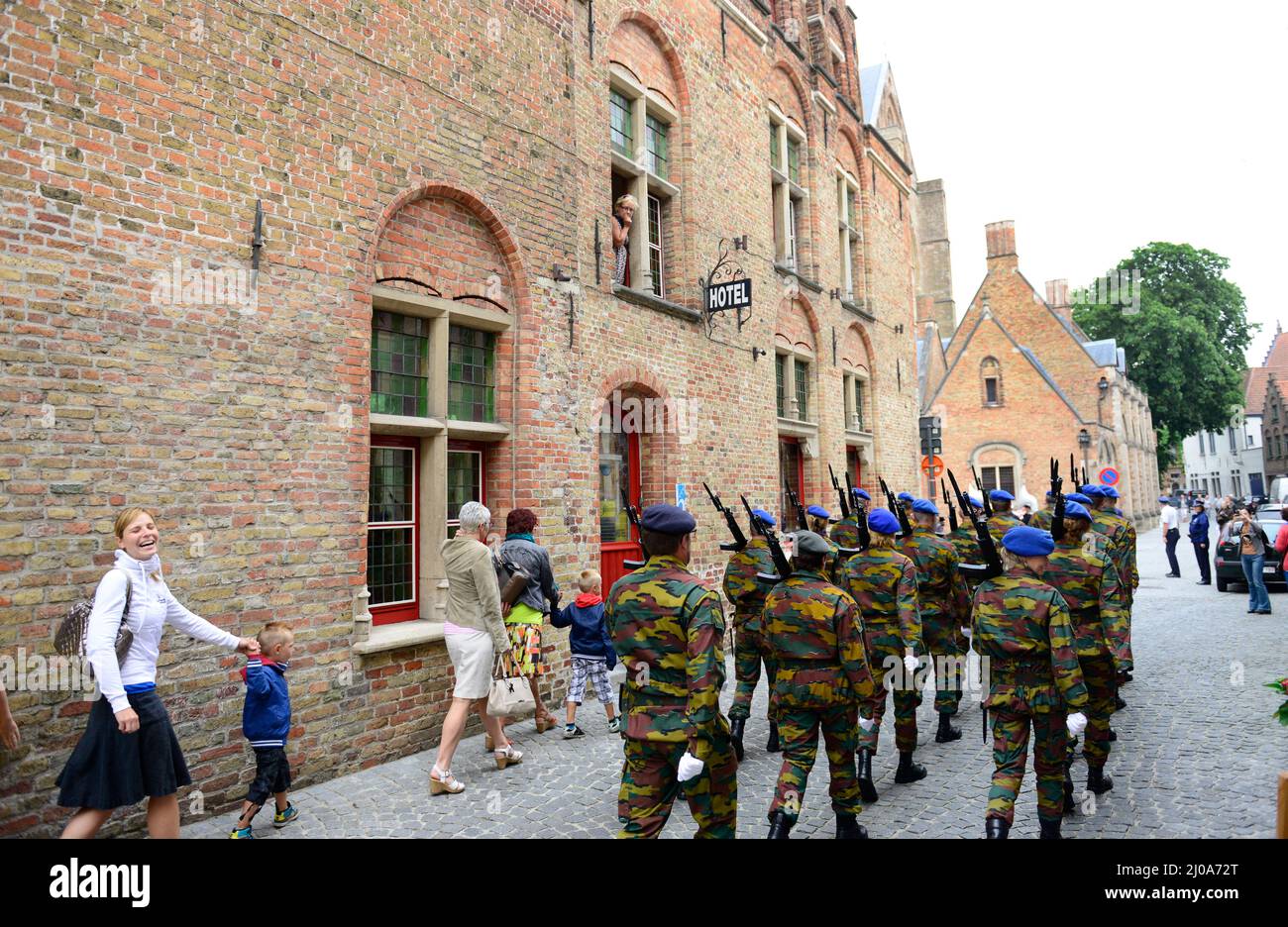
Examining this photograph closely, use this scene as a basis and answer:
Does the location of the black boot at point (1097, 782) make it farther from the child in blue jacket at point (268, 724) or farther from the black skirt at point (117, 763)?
the black skirt at point (117, 763)

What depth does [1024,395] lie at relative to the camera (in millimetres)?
36312

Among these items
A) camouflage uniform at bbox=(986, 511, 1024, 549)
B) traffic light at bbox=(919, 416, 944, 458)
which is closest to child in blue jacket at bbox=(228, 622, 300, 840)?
camouflage uniform at bbox=(986, 511, 1024, 549)

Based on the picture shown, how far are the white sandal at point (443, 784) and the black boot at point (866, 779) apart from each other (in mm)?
2746

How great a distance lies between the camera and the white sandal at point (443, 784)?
539cm

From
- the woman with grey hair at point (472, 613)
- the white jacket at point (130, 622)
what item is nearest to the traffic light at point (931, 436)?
the woman with grey hair at point (472, 613)

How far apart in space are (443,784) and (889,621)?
3468 millimetres

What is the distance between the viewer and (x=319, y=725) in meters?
5.71

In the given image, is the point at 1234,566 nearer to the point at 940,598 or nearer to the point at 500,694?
the point at 940,598

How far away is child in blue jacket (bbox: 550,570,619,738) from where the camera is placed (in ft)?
22.3

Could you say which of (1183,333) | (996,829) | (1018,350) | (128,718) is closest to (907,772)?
(996,829)

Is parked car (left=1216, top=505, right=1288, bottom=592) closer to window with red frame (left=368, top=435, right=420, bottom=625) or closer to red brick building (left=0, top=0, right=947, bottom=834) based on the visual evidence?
red brick building (left=0, top=0, right=947, bottom=834)

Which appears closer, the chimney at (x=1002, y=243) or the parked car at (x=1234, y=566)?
the parked car at (x=1234, y=566)

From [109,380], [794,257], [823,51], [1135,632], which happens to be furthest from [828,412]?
[109,380]

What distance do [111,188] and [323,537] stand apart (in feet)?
8.67
